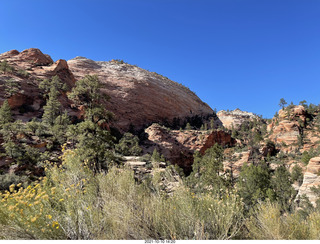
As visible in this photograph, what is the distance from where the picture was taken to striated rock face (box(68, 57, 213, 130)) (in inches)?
1793

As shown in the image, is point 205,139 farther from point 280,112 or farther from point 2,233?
point 2,233

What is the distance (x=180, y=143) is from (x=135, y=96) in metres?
19.8

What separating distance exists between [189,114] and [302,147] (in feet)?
102

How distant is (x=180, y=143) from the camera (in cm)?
3953

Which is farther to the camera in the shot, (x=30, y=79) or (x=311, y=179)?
(x=30, y=79)

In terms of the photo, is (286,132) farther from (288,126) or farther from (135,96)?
(135,96)

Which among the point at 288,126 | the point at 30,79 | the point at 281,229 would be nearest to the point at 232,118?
the point at 288,126

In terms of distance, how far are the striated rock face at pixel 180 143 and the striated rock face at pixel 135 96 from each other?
8.08m

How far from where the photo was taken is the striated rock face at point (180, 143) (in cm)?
3659

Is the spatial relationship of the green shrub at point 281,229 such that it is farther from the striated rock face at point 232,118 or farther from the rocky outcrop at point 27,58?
the striated rock face at point 232,118

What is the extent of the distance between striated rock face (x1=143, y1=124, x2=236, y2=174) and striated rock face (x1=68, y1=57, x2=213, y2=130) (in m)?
8.08

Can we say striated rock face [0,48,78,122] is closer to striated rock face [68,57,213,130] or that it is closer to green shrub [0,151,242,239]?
striated rock face [68,57,213,130]

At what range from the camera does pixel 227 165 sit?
126 feet

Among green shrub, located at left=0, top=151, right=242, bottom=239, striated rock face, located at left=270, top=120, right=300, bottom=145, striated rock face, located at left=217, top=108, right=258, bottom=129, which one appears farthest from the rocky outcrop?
striated rock face, located at left=217, top=108, right=258, bottom=129
